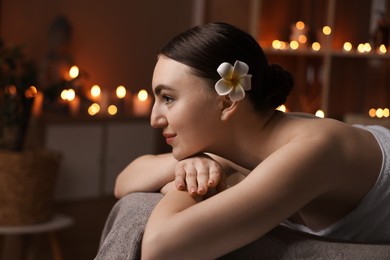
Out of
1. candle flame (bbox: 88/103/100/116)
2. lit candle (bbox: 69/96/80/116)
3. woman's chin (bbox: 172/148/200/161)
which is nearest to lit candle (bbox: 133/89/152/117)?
candle flame (bbox: 88/103/100/116)

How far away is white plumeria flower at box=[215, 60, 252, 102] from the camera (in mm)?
1269

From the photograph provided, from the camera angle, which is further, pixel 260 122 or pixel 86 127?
pixel 86 127

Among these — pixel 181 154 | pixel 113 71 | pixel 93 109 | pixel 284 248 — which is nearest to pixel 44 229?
pixel 93 109

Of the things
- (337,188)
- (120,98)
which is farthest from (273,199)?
(120,98)

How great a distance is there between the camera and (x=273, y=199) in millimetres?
1196

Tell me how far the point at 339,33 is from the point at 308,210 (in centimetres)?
278

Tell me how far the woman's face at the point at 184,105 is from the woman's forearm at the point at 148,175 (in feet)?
0.67

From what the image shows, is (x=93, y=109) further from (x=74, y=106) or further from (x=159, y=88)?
(x=159, y=88)

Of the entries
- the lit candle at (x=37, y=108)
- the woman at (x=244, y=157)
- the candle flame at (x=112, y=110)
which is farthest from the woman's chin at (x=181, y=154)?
the candle flame at (x=112, y=110)

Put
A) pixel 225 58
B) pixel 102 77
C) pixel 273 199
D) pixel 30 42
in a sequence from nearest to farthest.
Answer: pixel 273 199
pixel 225 58
pixel 30 42
pixel 102 77

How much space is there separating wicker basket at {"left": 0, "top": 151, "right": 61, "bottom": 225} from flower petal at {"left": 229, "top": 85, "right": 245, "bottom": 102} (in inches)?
85.8

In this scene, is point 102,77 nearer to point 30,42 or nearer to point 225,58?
point 30,42

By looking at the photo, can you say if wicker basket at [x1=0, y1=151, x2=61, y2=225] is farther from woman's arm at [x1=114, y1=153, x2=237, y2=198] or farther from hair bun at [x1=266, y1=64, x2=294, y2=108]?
hair bun at [x1=266, y1=64, x2=294, y2=108]

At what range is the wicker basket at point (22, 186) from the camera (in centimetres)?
332
